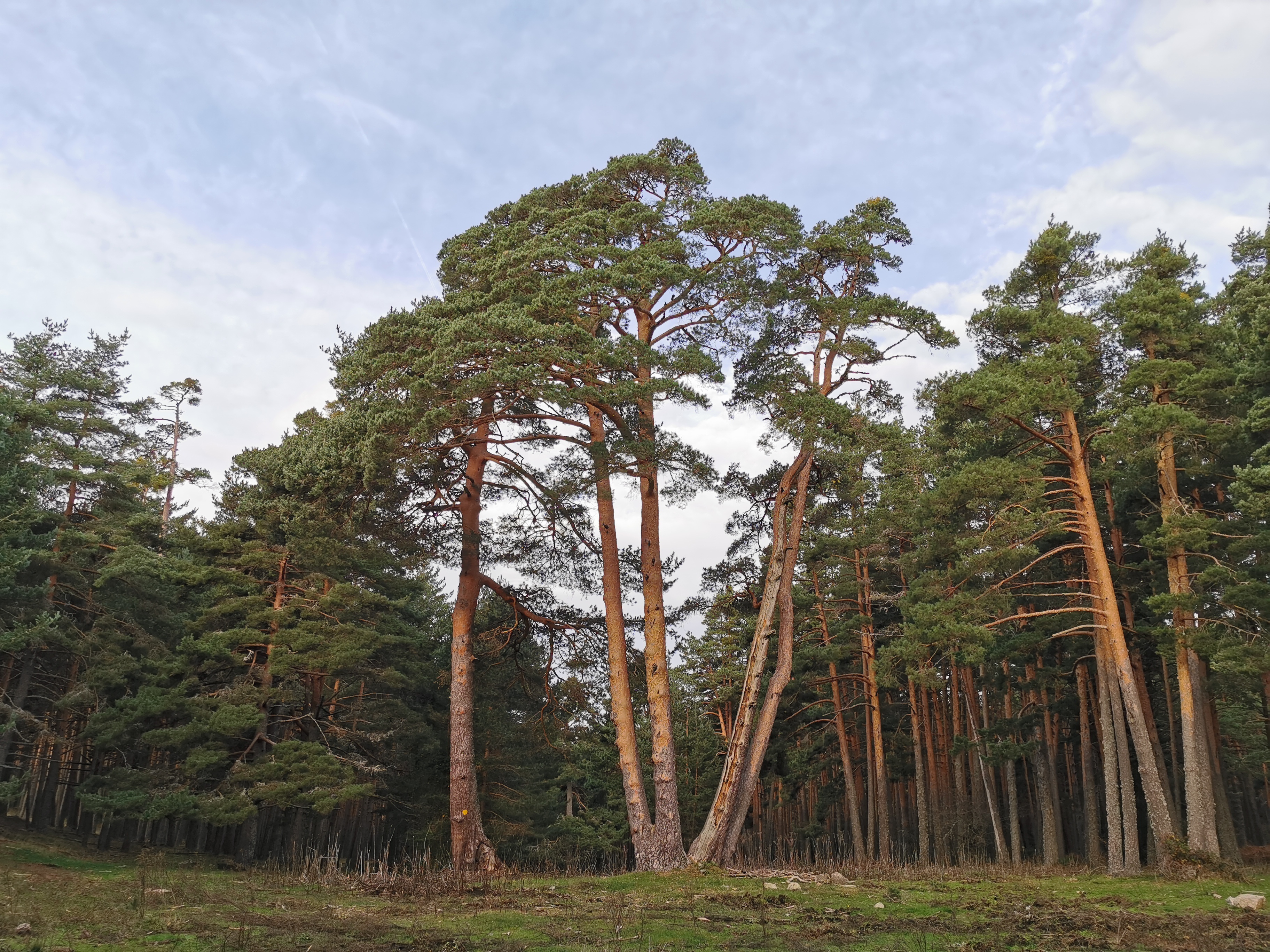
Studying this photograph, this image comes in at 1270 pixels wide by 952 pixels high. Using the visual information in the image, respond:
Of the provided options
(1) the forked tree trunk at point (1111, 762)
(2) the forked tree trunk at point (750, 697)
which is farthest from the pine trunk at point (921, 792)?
(2) the forked tree trunk at point (750, 697)

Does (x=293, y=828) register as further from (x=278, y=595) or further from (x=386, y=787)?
(x=278, y=595)

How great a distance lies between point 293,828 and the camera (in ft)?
92.8

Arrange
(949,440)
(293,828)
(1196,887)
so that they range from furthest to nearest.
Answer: (293,828), (949,440), (1196,887)

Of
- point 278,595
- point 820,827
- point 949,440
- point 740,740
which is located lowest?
point 820,827

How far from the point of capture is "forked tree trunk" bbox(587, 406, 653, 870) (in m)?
16.5

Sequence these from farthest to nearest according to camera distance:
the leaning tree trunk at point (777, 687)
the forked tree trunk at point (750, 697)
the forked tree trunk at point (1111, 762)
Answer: the forked tree trunk at point (1111, 762), the leaning tree trunk at point (777, 687), the forked tree trunk at point (750, 697)

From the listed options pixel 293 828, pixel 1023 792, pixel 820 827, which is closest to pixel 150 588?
pixel 293 828

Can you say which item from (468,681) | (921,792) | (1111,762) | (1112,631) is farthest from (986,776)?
(468,681)

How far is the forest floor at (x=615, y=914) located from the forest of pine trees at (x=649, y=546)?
315cm

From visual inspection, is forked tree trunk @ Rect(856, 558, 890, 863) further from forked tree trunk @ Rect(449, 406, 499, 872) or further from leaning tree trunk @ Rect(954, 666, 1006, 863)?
forked tree trunk @ Rect(449, 406, 499, 872)

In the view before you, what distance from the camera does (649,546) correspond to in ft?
58.9

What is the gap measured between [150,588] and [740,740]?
702 inches

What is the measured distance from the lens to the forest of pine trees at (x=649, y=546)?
1664 centimetres

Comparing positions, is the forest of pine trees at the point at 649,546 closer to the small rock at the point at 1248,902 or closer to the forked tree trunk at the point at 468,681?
the forked tree trunk at the point at 468,681
